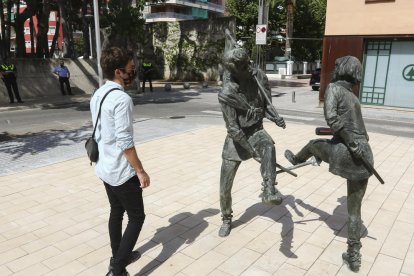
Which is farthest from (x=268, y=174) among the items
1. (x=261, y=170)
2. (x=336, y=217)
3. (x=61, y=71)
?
(x=61, y=71)

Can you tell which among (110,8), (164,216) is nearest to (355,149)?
(164,216)

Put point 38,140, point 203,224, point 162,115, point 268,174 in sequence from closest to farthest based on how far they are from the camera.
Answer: point 268,174 < point 203,224 < point 38,140 < point 162,115

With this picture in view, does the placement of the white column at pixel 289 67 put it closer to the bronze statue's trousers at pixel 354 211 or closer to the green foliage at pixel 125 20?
the green foliage at pixel 125 20

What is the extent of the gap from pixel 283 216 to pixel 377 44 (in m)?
12.5

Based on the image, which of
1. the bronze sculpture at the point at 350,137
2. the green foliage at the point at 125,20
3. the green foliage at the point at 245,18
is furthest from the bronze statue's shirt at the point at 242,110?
the green foliage at the point at 245,18

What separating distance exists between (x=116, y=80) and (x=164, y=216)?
7.68ft

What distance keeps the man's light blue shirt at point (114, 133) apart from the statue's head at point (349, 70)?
6.37 ft

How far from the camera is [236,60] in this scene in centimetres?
358

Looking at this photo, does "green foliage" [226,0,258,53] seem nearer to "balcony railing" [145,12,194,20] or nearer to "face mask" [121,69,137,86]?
"balcony railing" [145,12,194,20]

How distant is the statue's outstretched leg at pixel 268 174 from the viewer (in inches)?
130

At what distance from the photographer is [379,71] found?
49.0 ft

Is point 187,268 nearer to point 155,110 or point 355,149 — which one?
point 355,149

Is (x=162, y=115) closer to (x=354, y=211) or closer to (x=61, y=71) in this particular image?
(x=61, y=71)

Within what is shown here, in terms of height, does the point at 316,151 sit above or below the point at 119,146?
below
